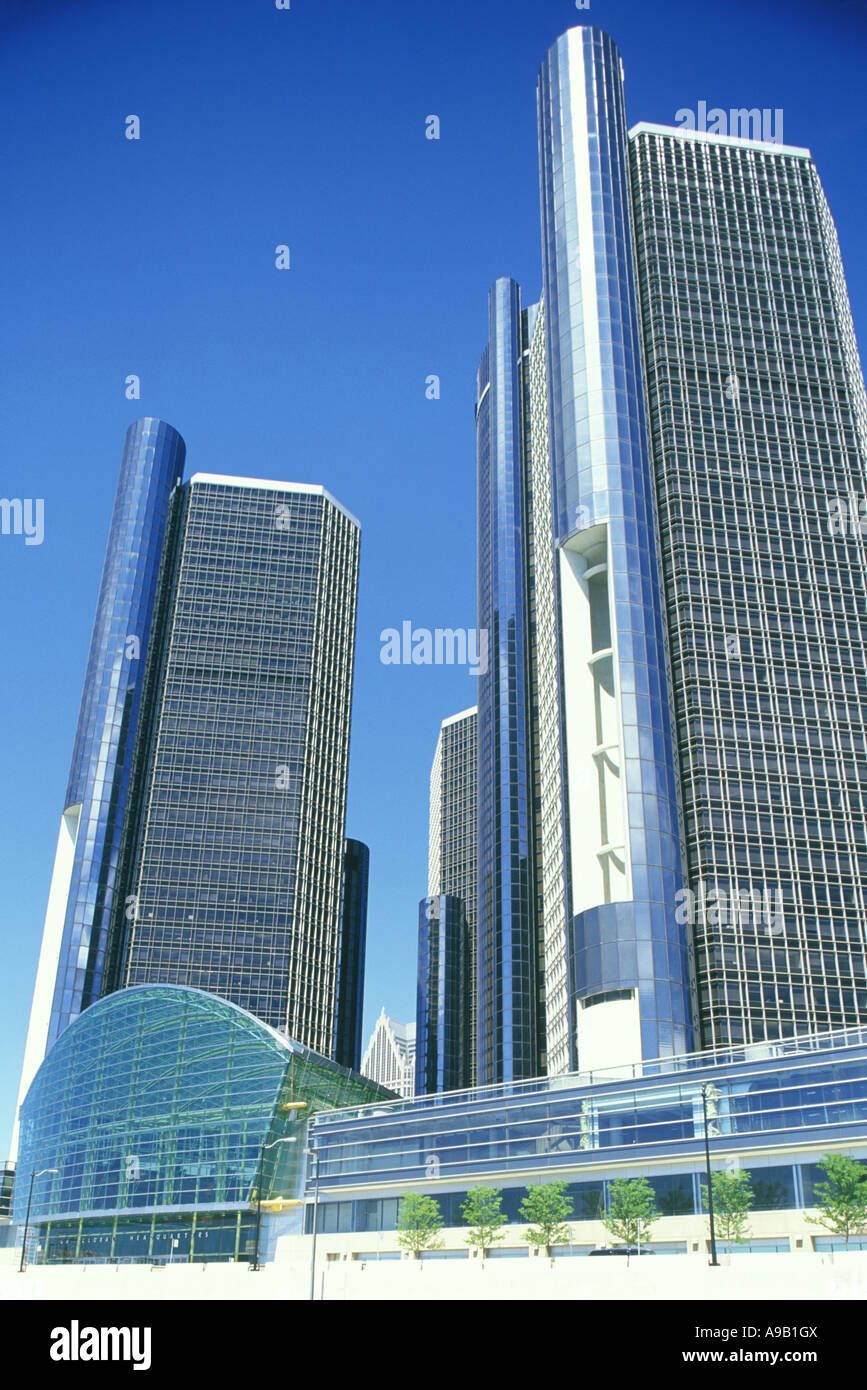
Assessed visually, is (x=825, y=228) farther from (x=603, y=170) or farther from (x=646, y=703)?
(x=646, y=703)

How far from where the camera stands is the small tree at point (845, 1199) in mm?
60938

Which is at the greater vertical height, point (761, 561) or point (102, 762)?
point (102, 762)

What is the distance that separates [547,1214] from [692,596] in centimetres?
6717

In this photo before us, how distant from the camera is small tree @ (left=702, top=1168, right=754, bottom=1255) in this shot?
213 ft

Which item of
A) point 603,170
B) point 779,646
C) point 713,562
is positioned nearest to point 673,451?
point 713,562

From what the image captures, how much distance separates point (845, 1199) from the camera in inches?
2432

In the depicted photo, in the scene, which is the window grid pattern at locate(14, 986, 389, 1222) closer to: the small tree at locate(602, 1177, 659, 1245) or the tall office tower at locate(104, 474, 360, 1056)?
the small tree at locate(602, 1177, 659, 1245)

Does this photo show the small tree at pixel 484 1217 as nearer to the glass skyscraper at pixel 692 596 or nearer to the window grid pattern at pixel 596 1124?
the window grid pattern at pixel 596 1124

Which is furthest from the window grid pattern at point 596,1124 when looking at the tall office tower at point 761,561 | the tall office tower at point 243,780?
the tall office tower at point 243,780

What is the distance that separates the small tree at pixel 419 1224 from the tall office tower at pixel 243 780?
86261mm

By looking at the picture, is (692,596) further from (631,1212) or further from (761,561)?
(631,1212)

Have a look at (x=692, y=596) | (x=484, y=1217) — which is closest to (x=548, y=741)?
(x=692, y=596)
